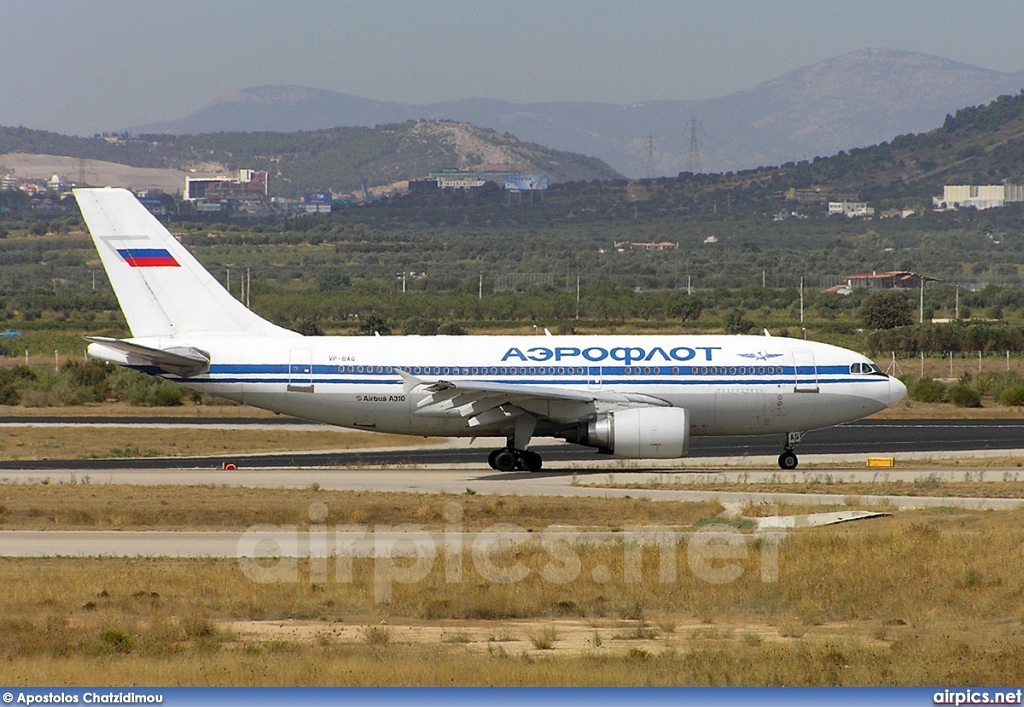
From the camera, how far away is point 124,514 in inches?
1127

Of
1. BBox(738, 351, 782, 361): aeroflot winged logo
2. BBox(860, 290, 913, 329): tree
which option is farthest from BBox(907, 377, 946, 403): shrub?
BBox(860, 290, 913, 329): tree

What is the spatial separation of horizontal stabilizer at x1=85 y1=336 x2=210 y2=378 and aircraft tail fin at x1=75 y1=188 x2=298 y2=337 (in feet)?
4.23

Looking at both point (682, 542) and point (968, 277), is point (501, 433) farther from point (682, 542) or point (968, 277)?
point (968, 277)

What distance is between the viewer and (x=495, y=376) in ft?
127

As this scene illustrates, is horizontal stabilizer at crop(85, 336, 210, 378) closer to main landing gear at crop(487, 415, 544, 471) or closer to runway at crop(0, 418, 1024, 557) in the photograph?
runway at crop(0, 418, 1024, 557)

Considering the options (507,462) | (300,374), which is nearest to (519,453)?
(507,462)

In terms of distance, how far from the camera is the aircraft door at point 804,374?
130 ft

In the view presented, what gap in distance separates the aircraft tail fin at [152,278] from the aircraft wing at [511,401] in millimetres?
5242

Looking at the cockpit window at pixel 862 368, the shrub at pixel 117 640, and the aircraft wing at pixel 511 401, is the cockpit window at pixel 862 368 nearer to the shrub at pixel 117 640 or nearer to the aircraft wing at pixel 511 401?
the aircraft wing at pixel 511 401

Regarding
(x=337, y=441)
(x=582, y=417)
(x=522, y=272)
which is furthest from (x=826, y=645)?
(x=522, y=272)

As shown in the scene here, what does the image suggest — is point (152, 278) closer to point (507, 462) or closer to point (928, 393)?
point (507, 462)

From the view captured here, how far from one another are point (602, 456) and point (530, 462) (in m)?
4.82

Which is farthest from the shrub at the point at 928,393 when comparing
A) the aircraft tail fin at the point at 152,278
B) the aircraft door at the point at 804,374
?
the aircraft tail fin at the point at 152,278

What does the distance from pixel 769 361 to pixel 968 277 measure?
148m
